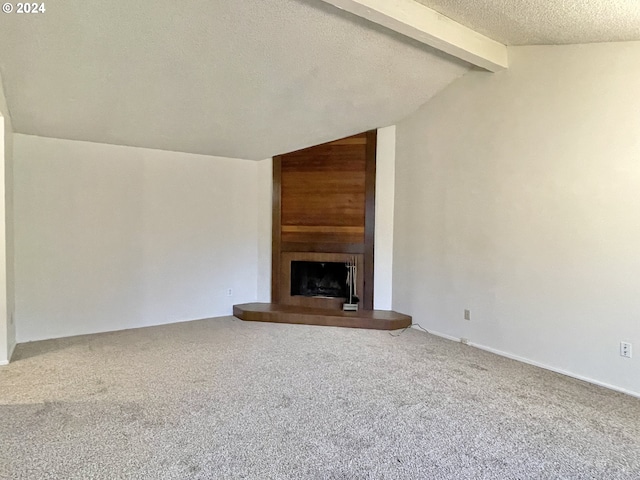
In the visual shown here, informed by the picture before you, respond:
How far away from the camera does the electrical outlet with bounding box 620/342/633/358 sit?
10.1 ft

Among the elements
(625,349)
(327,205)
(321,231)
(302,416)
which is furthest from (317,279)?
(625,349)

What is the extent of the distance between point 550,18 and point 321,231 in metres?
3.43

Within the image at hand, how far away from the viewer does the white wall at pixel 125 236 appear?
14.5 ft

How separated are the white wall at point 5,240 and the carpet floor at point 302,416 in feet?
0.78

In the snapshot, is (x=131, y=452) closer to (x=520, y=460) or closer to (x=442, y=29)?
(x=520, y=460)

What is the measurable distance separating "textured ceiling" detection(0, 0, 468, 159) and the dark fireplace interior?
1.76m

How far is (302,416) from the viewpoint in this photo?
2.62 meters

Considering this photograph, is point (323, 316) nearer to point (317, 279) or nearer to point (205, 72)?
point (317, 279)

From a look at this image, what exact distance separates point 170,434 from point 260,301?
3.64 m

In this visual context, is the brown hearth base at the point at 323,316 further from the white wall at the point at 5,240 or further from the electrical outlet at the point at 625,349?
the white wall at the point at 5,240

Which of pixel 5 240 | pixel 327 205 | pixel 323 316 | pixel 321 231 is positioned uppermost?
pixel 327 205

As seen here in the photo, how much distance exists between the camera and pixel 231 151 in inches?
217

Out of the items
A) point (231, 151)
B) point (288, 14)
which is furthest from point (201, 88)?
point (231, 151)

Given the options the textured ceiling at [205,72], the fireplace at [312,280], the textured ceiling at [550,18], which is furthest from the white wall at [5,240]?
the textured ceiling at [550,18]
